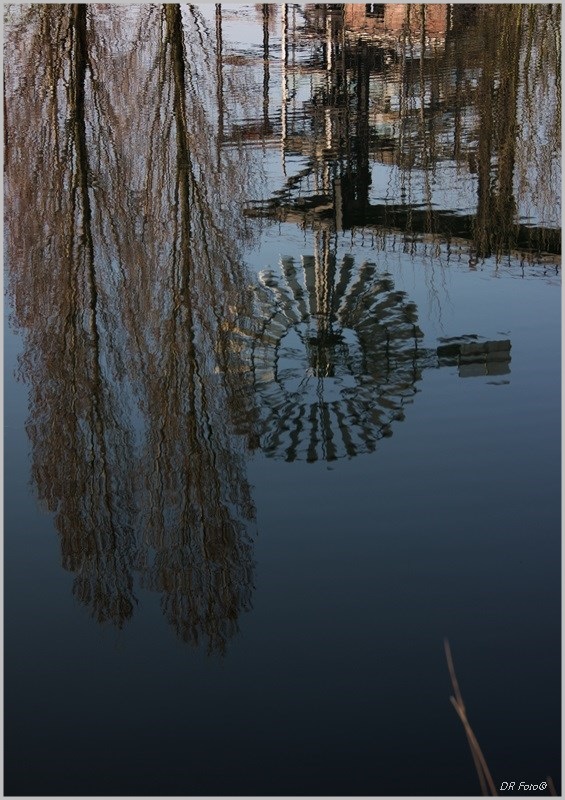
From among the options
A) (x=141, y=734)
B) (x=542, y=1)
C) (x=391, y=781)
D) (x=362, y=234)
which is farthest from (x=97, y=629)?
(x=542, y=1)

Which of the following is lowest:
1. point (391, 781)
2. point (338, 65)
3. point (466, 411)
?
point (391, 781)

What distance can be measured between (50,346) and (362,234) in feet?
8.97

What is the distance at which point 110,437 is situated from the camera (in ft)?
19.9

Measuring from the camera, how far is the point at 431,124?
445 inches

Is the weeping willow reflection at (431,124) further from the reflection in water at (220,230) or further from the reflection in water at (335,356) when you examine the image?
the reflection in water at (335,356)

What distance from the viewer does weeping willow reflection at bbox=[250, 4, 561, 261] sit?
902 cm

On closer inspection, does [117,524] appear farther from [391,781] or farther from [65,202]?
[65,202]

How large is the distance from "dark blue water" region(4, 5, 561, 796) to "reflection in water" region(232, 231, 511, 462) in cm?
2

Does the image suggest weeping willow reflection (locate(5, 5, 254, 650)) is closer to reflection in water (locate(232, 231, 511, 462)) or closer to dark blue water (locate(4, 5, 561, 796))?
dark blue water (locate(4, 5, 561, 796))

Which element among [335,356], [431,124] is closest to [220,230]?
[335,356]

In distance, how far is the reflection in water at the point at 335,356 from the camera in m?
6.12

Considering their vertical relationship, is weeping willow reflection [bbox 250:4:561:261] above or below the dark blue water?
above

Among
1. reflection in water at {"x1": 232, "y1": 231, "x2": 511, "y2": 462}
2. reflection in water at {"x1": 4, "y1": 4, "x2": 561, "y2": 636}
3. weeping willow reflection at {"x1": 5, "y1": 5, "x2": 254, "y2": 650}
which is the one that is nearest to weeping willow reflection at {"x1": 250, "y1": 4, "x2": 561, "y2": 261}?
reflection in water at {"x1": 4, "y1": 4, "x2": 561, "y2": 636}

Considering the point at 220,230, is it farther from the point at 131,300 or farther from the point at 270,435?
the point at 270,435
